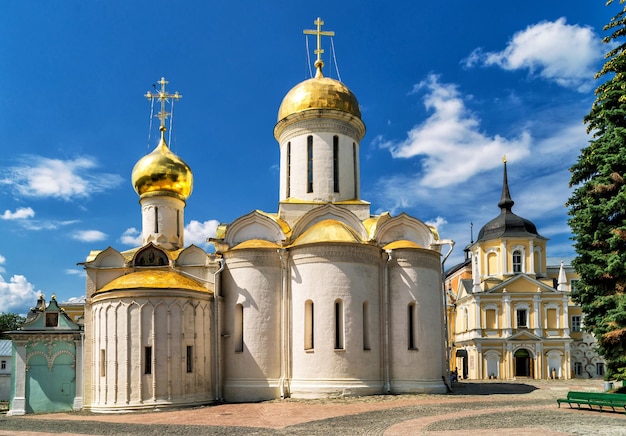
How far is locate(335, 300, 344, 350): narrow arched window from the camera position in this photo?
65.6 ft

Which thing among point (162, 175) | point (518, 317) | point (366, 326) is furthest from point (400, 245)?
point (518, 317)

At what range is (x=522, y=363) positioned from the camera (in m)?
37.0

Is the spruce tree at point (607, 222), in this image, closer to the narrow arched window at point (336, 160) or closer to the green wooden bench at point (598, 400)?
the green wooden bench at point (598, 400)

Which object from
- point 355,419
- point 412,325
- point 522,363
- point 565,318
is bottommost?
point 522,363

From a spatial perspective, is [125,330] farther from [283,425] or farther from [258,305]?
[283,425]

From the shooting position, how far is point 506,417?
14656 millimetres

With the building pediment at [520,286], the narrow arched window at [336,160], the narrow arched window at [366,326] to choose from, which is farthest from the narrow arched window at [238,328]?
the building pediment at [520,286]

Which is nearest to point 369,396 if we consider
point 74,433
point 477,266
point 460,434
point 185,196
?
point 460,434

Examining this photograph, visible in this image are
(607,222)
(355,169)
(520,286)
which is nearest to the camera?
(607,222)

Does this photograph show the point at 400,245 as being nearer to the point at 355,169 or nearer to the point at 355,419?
the point at 355,169

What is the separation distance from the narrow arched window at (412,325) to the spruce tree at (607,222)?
5406 millimetres

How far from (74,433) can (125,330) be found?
16.7ft

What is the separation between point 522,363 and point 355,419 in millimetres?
25592

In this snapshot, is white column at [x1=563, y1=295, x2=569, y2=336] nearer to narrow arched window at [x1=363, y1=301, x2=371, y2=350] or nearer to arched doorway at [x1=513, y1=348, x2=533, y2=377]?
arched doorway at [x1=513, y1=348, x2=533, y2=377]
